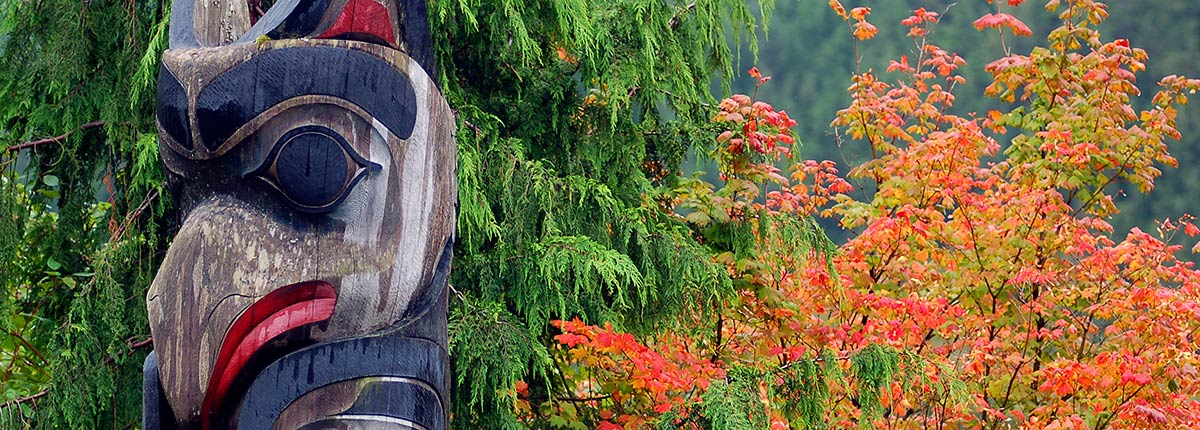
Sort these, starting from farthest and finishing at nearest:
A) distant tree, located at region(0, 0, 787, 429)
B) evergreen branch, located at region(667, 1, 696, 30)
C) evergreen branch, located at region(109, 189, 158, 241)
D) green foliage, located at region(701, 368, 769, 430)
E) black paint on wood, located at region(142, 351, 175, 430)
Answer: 1. evergreen branch, located at region(667, 1, 696, 30)
2. evergreen branch, located at region(109, 189, 158, 241)
3. distant tree, located at region(0, 0, 787, 429)
4. green foliage, located at region(701, 368, 769, 430)
5. black paint on wood, located at region(142, 351, 175, 430)

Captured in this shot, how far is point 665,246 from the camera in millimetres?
5719

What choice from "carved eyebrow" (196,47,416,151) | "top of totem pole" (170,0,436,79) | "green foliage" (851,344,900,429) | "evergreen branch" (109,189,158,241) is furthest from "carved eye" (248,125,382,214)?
"green foliage" (851,344,900,429)

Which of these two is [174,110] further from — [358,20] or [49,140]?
[49,140]

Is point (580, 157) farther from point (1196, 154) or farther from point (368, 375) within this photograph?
point (1196, 154)

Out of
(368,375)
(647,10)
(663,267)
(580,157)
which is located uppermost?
(647,10)

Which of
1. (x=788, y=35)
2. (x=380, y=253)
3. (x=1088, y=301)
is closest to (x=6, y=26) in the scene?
(x=380, y=253)

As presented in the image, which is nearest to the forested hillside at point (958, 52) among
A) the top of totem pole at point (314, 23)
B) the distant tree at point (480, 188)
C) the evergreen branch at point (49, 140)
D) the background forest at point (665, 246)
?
the background forest at point (665, 246)

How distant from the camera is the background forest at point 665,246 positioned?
5285 mm

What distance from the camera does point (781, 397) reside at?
550 cm

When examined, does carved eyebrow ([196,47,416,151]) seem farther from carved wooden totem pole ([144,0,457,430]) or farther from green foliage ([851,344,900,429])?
green foliage ([851,344,900,429])

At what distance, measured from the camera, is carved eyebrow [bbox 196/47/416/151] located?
335cm

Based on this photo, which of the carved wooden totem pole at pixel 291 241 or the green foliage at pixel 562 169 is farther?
the green foliage at pixel 562 169

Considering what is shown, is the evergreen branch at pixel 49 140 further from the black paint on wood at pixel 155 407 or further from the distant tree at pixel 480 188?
the black paint on wood at pixel 155 407

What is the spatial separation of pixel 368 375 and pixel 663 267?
8.44 ft
